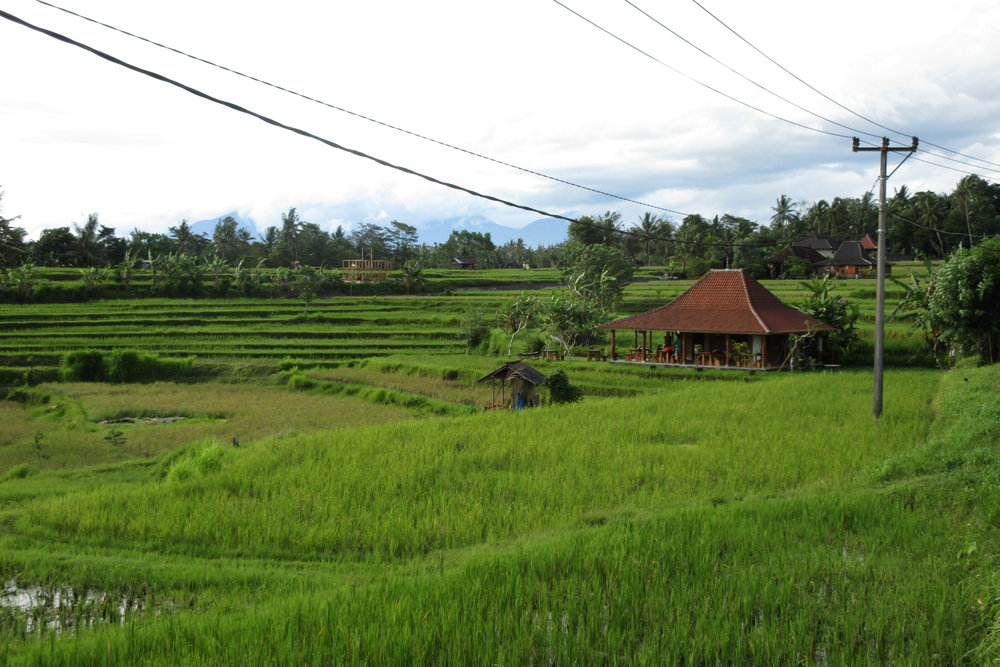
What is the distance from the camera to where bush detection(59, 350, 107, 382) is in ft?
93.4

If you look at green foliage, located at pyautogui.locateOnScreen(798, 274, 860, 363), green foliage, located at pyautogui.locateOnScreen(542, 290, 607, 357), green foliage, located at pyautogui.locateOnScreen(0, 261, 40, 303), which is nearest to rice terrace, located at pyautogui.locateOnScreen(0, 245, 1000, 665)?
green foliage, located at pyautogui.locateOnScreen(798, 274, 860, 363)

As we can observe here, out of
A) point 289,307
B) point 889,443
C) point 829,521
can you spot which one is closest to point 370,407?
point 889,443

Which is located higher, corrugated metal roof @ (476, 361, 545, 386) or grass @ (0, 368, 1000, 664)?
corrugated metal roof @ (476, 361, 545, 386)

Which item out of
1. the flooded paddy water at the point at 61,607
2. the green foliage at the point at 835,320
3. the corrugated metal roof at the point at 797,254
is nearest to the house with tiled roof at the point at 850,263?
the corrugated metal roof at the point at 797,254

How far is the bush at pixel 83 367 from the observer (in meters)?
28.5

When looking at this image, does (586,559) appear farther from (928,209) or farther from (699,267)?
(928,209)

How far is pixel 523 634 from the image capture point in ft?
17.5

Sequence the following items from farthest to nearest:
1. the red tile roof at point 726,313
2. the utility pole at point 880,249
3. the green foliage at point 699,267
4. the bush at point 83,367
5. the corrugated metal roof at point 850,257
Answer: the green foliage at point 699,267, the corrugated metal roof at point 850,257, the bush at point 83,367, the red tile roof at point 726,313, the utility pole at point 880,249

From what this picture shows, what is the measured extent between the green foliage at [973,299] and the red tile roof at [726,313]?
14.3 feet

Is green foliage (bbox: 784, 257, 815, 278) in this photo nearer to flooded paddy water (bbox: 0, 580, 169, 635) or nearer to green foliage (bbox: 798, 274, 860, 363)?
green foliage (bbox: 798, 274, 860, 363)

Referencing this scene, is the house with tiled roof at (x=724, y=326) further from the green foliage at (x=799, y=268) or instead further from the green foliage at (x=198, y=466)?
the green foliage at (x=799, y=268)

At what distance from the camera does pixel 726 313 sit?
81.6 ft

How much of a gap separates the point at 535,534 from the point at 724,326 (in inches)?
688

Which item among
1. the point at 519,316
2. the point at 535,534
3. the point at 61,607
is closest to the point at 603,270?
the point at 519,316
